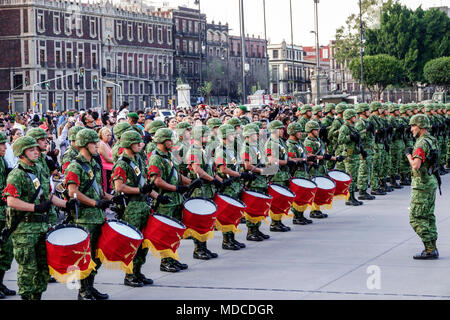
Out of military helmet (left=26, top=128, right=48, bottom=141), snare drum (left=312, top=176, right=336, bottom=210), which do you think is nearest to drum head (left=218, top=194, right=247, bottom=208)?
snare drum (left=312, top=176, right=336, bottom=210)

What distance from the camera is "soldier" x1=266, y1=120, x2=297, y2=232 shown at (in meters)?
14.4

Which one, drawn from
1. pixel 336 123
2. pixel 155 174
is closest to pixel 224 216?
pixel 155 174

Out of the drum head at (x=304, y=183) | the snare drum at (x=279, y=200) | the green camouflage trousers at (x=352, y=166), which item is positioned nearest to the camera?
the snare drum at (x=279, y=200)

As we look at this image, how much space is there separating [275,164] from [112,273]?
4099 mm

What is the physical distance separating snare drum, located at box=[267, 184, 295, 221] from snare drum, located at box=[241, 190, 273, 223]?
18.0 inches

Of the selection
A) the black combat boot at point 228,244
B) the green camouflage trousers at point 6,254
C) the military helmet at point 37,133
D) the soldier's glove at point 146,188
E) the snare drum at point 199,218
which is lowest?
the black combat boot at point 228,244

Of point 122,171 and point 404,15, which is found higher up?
point 404,15

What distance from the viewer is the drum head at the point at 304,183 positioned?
1453cm

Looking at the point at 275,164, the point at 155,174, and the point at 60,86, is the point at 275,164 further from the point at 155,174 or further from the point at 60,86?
the point at 60,86

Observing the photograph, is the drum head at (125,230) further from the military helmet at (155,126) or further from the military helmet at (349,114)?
the military helmet at (349,114)

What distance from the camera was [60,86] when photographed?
81688mm

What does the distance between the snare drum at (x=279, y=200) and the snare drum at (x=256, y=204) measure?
1.50 ft

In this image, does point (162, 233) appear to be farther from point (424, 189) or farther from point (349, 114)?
point (349, 114)

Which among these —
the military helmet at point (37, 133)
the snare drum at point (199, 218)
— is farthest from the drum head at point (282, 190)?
the military helmet at point (37, 133)
